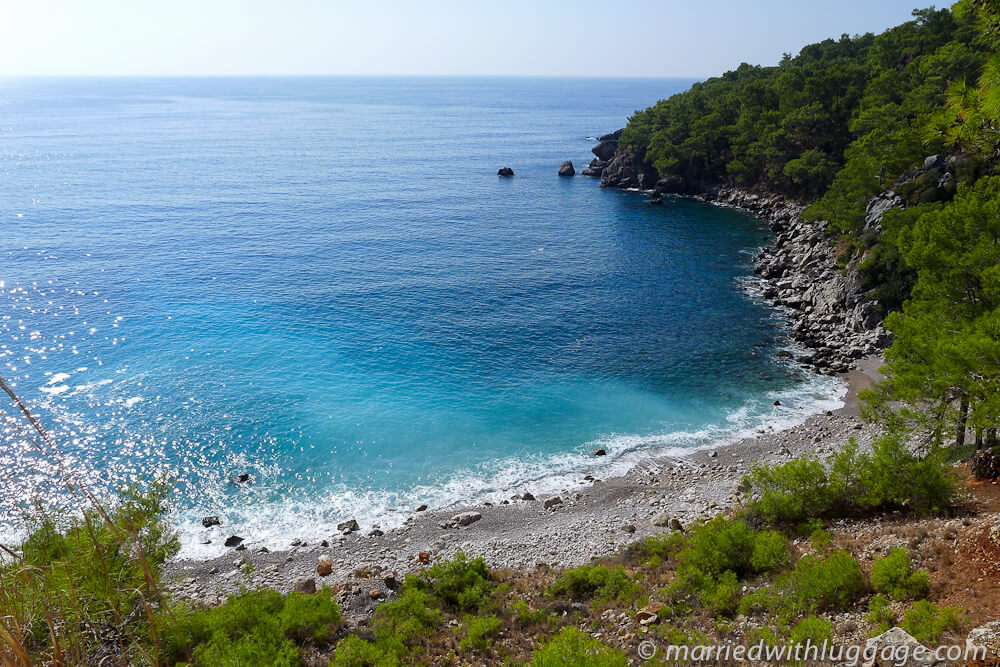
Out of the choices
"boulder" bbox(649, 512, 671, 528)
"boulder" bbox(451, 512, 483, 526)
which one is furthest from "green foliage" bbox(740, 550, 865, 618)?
"boulder" bbox(451, 512, 483, 526)

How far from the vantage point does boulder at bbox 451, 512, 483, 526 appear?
30328 mm

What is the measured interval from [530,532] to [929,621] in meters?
18.0

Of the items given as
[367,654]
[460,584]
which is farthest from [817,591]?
[367,654]

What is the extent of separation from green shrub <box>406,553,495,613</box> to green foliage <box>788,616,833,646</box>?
970cm

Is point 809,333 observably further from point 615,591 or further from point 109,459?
point 109,459

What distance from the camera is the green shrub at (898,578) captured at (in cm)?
1531

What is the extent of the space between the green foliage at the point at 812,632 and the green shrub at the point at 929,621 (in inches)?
61.5

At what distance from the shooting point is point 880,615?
14.6 meters

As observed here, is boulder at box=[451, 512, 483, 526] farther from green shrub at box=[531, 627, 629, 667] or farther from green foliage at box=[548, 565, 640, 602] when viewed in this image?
green shrub at box=[531, 627, 629, 667]

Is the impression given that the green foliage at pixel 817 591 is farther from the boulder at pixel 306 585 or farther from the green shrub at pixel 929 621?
the boulder at pixel 306 585

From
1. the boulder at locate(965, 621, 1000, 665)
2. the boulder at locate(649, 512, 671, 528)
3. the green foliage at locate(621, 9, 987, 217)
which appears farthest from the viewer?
the green foliage at locate(621, 9, 987, 217)

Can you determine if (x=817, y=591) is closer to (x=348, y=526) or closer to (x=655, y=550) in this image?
(x=655, y=550)

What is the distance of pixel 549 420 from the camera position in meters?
39.3

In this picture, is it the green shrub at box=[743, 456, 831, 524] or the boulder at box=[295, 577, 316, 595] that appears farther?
the boulder at box=[295, 577, 316, 595]
